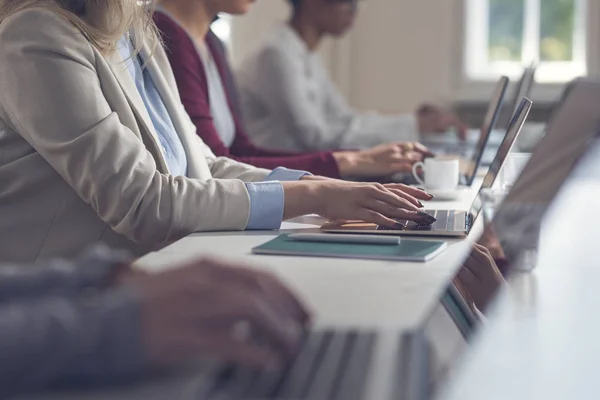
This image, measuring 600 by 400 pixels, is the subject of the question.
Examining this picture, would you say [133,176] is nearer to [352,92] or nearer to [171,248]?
[171,248]

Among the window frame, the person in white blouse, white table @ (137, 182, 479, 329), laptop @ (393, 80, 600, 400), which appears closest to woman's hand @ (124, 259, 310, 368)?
white table @ (137, 182, 479, 329)

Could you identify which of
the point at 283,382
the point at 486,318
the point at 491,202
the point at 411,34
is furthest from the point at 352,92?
the point at 283,382

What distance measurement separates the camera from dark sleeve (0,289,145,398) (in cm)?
62

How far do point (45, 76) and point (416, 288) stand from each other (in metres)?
0.62

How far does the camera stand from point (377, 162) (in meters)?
1.96

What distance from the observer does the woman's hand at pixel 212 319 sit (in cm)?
64

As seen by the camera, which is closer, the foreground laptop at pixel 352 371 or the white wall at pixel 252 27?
the foreground laptop at pixel 352 371

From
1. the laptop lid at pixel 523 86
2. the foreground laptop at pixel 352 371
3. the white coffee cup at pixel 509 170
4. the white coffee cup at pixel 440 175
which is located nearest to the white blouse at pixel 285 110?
the laptop lid at pixel 523 86

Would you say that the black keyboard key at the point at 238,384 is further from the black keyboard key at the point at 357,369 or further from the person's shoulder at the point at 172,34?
the person's shoulder at the point at 172,34

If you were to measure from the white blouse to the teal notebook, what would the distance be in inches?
81.2

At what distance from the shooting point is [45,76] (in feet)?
4.04

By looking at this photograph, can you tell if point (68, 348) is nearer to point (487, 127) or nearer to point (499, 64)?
point (487, 127)

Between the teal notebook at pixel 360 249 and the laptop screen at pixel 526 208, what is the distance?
5 cm

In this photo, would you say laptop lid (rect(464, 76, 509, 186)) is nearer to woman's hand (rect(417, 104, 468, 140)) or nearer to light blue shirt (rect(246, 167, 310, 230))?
light blue shirt (rect(246, 167, 310, 230))
